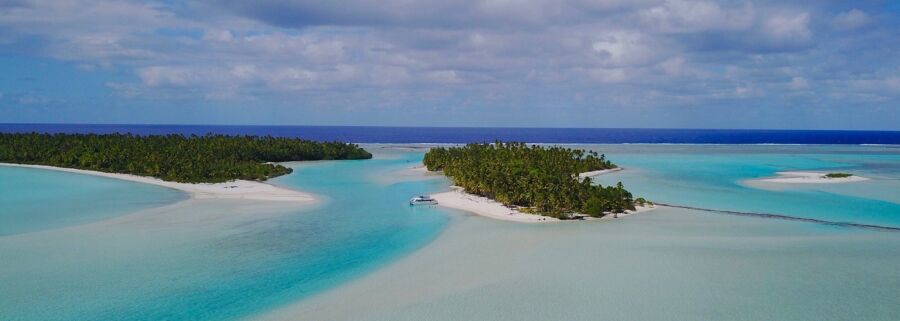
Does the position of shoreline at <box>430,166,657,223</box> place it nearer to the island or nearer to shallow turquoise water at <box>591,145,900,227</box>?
the island

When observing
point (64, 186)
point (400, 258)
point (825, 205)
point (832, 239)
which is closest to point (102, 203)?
point (64, 186)

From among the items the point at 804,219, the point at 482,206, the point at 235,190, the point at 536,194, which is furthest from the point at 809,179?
the point at 235,190

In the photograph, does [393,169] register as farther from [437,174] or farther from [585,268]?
[585,268]

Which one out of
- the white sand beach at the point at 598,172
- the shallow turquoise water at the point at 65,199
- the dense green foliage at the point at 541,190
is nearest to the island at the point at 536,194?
the dense green foliage at the point at 541,190

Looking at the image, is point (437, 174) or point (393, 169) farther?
point (393, 169)

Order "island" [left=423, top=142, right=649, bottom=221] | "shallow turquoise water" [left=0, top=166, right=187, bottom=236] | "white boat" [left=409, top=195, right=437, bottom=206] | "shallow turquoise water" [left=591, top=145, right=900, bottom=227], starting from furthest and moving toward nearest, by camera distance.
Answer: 1. "white boat" [left=409, top=195, right=437, bottom=206]
2. "shallow turquoise water" [left=591, top=145, right=900, bottom=227]
3. "island" [left=423, top=142, right=649, bottom=221]
4. "shallow turquoise water" [left=0, top=166, right=187, bottom=236]

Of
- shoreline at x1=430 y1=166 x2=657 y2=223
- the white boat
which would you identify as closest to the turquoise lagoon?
shoreline at x1=430 y1=166 x2=657 y2=223

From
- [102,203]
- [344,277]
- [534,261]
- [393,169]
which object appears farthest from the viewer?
[393,169]
